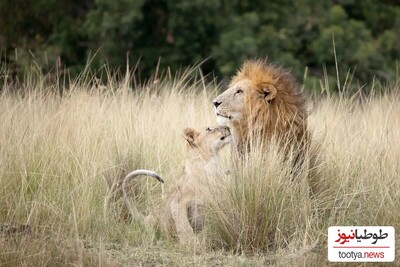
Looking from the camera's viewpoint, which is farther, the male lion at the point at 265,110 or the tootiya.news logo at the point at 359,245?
the male lion at the point at 265,110

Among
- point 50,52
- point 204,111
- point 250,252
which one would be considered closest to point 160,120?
point 204,111

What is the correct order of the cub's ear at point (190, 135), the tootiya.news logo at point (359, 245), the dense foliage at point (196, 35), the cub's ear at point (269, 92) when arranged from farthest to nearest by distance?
Result: the dense foliage at point (196, 35)
the cub's ear at point (269, 92)
the cub's ear at point (190, 135)
the tootiya.news logo at point (359, 245)

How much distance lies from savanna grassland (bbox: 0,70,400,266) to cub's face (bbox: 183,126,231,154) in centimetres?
39

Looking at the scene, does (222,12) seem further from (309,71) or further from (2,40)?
(2,40)

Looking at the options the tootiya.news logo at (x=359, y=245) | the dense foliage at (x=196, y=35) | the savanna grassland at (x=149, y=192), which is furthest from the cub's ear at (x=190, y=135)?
the dense foliage at (x=196, y=35)

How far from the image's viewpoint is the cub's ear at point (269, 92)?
7367 millimetres

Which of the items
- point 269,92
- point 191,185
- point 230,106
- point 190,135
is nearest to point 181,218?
point 191,185

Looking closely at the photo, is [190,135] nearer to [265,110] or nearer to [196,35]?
[265,110]

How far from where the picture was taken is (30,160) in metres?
7.54

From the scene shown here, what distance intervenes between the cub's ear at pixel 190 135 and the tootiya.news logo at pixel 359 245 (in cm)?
136

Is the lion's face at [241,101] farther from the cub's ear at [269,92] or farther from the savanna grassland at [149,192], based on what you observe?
the savanna grassland at [149,192]

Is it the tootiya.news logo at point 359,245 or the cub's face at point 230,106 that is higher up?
the cub's face at point 230,106

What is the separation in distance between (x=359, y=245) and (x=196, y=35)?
31.4 feet

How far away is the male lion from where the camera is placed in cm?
727
